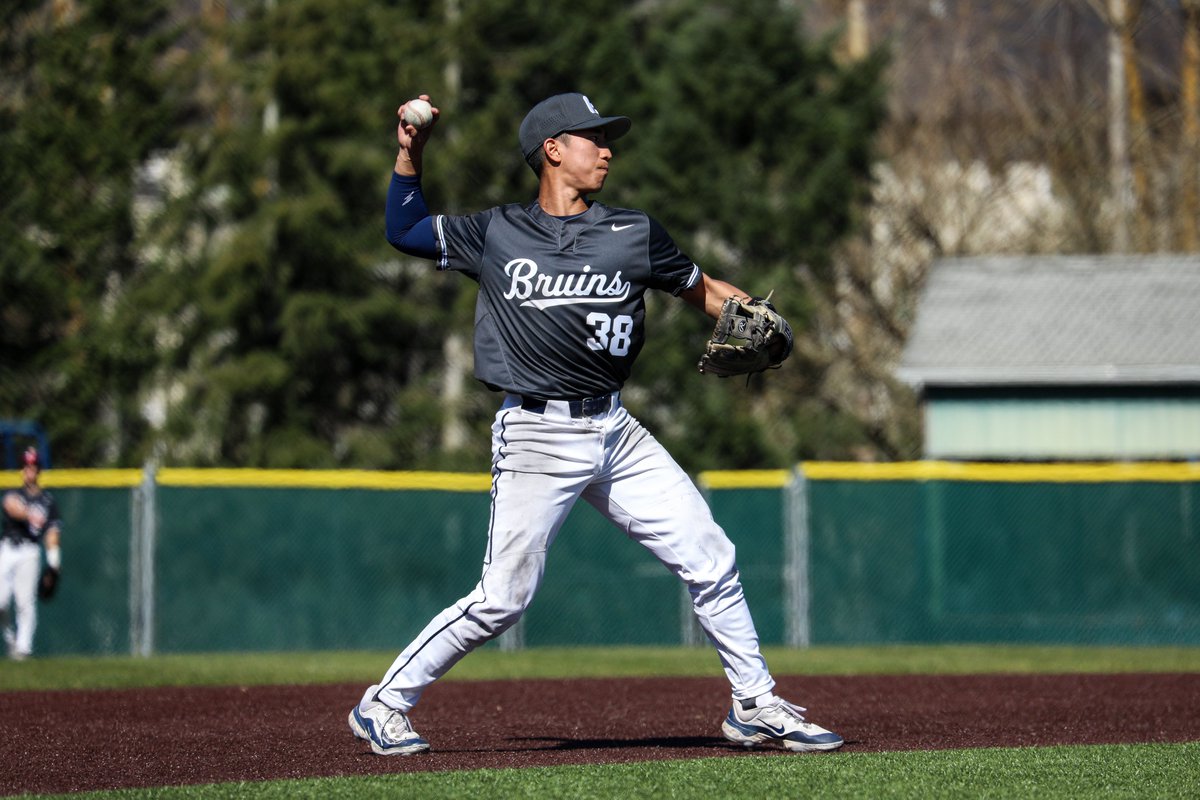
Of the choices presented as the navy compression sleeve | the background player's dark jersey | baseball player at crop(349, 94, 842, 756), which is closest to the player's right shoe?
baseball player at crop(349, 94, 842, 756)

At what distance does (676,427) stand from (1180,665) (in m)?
11.0

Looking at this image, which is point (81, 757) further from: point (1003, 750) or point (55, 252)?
point (55, 252)

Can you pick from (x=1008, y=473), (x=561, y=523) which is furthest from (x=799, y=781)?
(x=1008, y=473)

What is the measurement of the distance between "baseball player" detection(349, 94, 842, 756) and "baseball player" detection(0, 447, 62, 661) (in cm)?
801

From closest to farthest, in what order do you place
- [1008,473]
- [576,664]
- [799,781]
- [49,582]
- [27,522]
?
[799,781] → [576,664] → [49,582] → [27,522] → [1008,473]

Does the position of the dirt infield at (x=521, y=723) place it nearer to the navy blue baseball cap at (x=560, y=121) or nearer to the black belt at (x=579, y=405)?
the black belt at (x=579, y=405)

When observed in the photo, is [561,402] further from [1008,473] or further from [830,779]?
[1008,473]

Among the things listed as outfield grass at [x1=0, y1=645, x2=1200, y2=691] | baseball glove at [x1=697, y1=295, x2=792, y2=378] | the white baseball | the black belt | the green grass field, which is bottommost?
outfield grass at [x1=0, y1=645, x2=1200, y2=691]

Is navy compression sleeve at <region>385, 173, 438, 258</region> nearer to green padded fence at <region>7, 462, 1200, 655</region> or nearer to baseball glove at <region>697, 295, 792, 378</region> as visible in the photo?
baseball glove at <region>697, 295, 792, 378</region>

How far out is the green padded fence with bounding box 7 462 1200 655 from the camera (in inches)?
568

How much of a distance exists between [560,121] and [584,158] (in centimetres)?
15

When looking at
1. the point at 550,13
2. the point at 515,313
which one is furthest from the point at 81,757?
the point at 550,13

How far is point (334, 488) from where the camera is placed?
14781 millimetres

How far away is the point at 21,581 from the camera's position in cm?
1320
